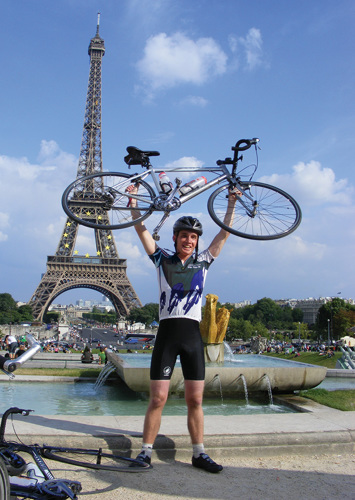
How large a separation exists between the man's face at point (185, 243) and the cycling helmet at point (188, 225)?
40mm

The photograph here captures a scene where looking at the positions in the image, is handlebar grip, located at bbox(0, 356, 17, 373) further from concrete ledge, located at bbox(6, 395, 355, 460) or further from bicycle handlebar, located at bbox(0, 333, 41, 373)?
concrete ledge, located at bbox(6, 395, 355, 460)

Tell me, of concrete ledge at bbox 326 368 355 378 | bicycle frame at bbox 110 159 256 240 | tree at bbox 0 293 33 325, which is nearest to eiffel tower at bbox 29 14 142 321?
tree at bbox 0 293 33 325

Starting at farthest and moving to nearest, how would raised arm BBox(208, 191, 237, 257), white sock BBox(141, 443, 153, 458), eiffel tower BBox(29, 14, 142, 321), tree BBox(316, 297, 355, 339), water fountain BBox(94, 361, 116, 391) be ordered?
eiffel tower BBox(29, 14, 142, 321) < tree BBox(316, 297, 355, 339) < water fountain BBox(94, 361, 116, 391) < raised arm BBox(208, 191, 237, 257) < white sock BBox(141, 443, 153, 458)

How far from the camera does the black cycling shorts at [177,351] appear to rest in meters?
3.87

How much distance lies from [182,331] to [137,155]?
266 cm

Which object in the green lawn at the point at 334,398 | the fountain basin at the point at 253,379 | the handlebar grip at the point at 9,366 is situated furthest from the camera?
the fountain basin at the point at 253,379

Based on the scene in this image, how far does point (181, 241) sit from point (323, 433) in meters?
2.37

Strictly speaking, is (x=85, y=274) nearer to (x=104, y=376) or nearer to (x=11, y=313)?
(x=11, y=313)

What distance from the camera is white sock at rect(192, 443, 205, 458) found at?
3.78 metres

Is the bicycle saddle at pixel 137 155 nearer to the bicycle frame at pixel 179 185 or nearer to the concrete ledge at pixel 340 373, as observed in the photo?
the bicycle frame at pixel 179 185

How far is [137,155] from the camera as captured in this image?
5.69 meters

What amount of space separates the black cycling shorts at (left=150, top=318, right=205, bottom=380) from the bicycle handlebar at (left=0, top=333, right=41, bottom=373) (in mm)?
1304

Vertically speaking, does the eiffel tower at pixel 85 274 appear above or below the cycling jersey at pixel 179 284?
above

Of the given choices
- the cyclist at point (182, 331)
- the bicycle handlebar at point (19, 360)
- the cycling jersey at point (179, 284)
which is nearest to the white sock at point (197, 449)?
the cyclist at point (182, 331)
